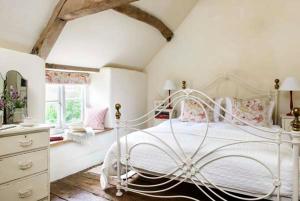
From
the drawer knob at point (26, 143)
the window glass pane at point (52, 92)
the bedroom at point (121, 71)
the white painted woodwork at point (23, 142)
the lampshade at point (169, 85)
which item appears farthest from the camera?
the lampshade at point (169, 85)

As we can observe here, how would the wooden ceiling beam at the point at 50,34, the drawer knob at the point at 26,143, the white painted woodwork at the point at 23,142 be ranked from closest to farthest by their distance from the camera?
1. the white painted woodwork at the point at 23,142
2. the drawer knob at the point at 26,143
3. the wooden ceiling beam at the point at 50,34

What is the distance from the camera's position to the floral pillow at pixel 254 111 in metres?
3.21

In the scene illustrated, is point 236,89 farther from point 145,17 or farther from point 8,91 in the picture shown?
point 8,91

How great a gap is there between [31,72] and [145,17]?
67.4 inches

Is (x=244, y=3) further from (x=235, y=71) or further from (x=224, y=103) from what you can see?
(x=224, y=103)

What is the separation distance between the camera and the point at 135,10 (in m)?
3.24

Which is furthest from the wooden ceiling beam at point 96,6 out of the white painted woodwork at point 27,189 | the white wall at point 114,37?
the white painted woodwork at point 27,189

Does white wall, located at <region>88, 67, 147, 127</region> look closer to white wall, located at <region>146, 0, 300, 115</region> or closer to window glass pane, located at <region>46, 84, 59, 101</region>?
white wall, located at <region>146, 0, 300, 115</region>

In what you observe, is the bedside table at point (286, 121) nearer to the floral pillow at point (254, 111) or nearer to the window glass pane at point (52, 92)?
the floral pillow at point (254, 111)

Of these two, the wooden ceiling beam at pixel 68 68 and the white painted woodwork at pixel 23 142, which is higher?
the wooden ceiling beam at pixel 68 68

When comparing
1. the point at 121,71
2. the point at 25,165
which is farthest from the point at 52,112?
the point at 25,165

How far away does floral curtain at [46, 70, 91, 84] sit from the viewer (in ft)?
11.3

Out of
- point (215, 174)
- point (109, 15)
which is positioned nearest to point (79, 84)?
point (109, 15)

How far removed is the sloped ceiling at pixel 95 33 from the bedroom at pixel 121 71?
0.05ft
